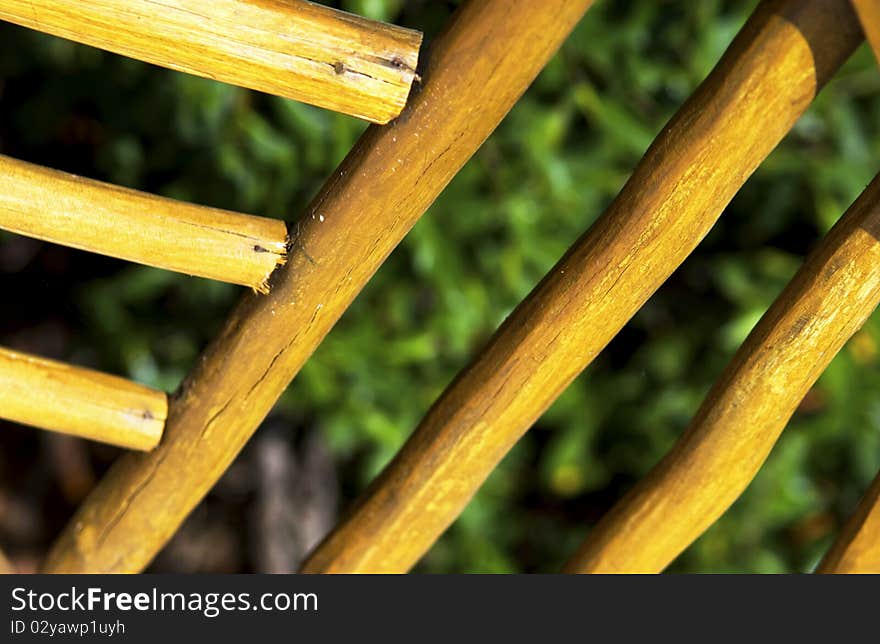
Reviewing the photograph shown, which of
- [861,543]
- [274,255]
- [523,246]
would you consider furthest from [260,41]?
[523,246]

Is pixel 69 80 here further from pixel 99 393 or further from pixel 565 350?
pixel 565 350

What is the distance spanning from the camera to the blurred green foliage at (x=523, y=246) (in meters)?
0.74

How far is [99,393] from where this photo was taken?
42 centimetres

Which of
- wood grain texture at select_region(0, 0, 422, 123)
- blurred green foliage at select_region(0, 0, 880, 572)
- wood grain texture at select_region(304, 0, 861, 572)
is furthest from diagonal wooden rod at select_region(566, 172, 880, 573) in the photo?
blurred green foliage at select_region(0, 0, 880, 572)

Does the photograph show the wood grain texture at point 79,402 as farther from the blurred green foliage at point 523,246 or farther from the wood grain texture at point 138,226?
the blurred green foliage at point 523,246

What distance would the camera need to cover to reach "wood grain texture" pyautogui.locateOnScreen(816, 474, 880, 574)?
1.37ft

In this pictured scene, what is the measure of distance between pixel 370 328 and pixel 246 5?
491 millimetres

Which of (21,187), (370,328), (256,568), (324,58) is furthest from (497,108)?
(256,568)

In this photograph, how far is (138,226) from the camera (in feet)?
1.21

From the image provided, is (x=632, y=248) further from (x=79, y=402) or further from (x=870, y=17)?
(x=79, y=402)

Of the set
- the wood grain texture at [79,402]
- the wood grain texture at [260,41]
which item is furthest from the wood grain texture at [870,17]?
the wood grain texture at [79,402]

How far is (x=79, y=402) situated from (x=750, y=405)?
0.27 m

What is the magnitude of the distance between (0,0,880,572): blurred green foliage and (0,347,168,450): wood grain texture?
12.6 inches

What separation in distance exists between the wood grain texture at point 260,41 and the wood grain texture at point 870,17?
140 millimetres
